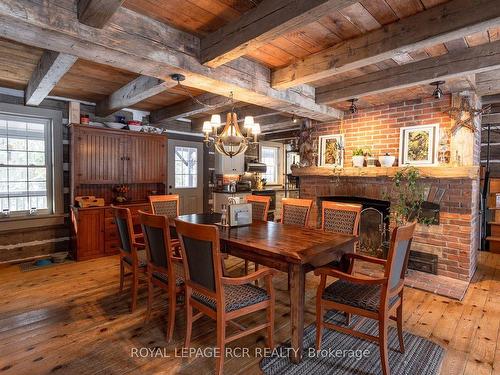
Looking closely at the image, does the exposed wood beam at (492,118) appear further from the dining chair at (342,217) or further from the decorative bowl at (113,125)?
the decorative bowl at (113,125)

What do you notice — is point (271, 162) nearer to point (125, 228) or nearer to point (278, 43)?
point (278, 43)

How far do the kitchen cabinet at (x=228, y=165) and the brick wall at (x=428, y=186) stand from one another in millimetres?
2703

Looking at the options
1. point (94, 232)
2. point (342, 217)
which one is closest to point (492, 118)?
point (342, 217)

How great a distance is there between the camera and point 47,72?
288 cm

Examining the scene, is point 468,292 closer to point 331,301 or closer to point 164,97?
point 331,301

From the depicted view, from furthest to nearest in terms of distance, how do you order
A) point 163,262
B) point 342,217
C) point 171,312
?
point 342,217 < point 163,262 < point 171,312

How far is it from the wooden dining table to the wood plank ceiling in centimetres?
156

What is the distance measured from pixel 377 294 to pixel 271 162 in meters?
6.68

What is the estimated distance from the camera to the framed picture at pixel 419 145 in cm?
377

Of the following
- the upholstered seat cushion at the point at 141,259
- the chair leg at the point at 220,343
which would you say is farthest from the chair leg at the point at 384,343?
the upholstered seat cushion at the point at 141,259

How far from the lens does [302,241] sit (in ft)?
8.10

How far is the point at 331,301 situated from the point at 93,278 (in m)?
2.99

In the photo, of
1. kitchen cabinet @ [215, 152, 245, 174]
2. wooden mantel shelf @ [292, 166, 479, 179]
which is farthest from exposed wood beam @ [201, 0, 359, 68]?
kitchen cabinet @ [215, 152, 245, 174]

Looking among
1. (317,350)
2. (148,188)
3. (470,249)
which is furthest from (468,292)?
(148,188)
